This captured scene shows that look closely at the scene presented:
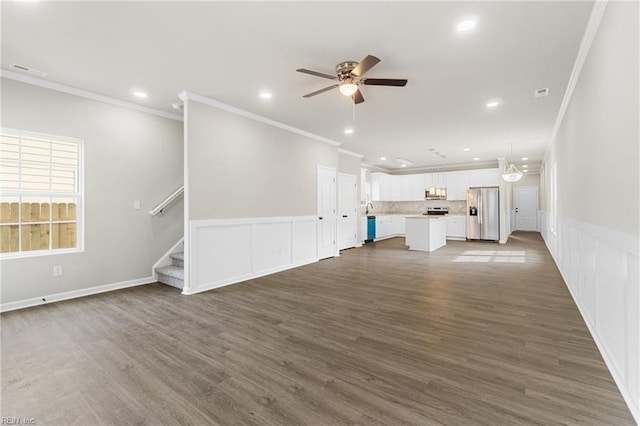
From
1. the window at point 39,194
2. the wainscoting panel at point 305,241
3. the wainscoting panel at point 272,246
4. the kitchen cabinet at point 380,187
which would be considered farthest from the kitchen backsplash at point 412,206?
the window at point 39,194

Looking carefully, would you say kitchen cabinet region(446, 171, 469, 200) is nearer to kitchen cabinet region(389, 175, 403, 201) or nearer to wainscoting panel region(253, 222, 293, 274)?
kitchen cabinet region(389, 175, 403, 201)

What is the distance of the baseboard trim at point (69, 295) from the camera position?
3577mm

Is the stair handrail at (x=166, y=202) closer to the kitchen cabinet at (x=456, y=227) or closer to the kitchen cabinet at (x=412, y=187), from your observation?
the kitchen cabinet at (x=412, y=187)

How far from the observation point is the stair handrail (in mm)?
4926

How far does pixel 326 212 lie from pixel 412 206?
6191 mm

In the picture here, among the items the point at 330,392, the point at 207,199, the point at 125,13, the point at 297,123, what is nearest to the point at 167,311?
the point at 207,199

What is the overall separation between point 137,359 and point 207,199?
8.11 ft

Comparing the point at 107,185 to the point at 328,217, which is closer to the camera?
the point at 107,185

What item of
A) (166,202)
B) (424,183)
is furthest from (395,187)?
(166,202)

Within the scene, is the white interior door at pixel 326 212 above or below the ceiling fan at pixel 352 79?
below

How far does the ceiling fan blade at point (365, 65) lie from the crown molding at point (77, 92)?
3.60m

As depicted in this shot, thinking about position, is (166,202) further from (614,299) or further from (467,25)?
(614,299)

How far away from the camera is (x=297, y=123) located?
18.5 ft

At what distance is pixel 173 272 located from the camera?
4.62 metres
